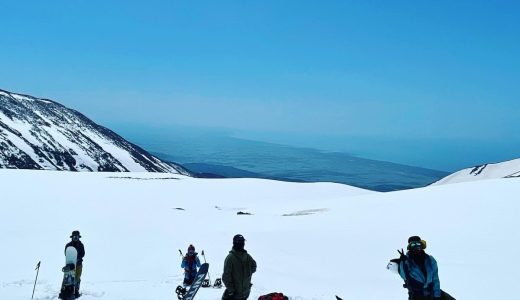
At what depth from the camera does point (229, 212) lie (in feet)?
134

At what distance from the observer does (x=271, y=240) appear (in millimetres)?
25359

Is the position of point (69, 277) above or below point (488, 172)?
below

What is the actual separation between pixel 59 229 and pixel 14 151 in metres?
117

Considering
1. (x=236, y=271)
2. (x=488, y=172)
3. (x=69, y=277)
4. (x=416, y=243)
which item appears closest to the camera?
(x=416, y=243)

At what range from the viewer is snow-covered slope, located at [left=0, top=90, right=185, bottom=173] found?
12912cm

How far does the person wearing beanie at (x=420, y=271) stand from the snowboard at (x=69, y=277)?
32.2 ft

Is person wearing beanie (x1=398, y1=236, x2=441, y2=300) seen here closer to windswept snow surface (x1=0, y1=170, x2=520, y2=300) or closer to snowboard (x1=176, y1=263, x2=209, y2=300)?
snowboard (x1=176, y1=263, x2=209, y2=300)

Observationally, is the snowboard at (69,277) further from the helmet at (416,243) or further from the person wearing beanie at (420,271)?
the helmet at (416,243)

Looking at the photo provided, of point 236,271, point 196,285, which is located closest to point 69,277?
point 196,285

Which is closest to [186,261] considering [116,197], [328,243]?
[328,243]

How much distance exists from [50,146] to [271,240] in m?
144

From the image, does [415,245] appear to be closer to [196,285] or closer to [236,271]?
[236,271]

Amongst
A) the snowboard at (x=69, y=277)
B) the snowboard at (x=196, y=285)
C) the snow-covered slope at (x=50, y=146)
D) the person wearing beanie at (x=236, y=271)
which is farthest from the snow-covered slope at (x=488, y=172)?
the person wearing beanie at (x=236, y=271)

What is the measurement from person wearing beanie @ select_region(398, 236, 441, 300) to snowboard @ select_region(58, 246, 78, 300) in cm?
983
